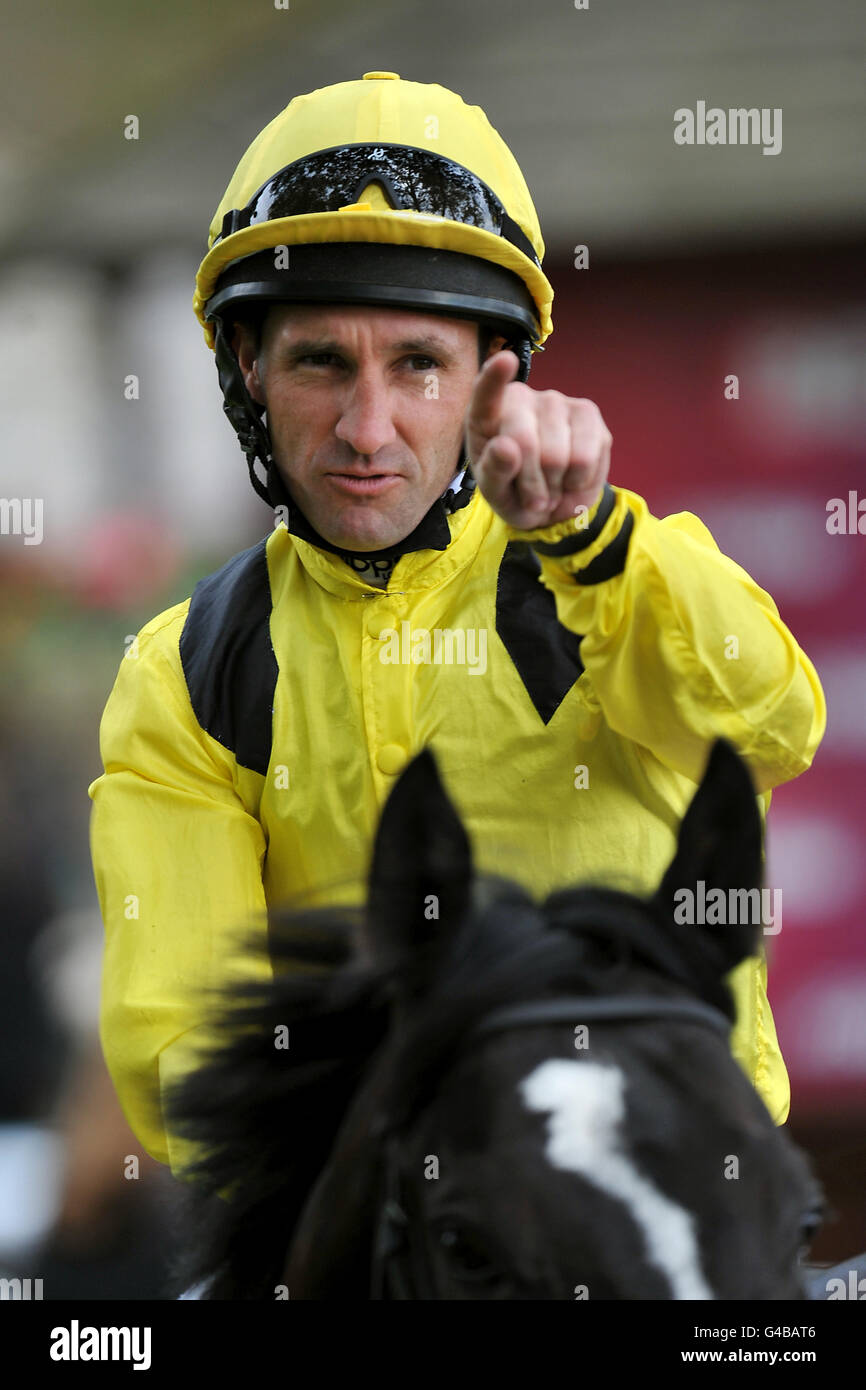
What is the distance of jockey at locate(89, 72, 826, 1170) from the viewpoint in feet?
3.62

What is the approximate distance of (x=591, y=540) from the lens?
889mm

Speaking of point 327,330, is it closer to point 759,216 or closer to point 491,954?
point 491,954

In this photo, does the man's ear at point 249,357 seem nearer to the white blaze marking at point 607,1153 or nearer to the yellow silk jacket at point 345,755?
the yellow silk jacket at point 345,755

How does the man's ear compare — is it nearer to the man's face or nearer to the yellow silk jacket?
the man's face

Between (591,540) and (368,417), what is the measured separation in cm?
30

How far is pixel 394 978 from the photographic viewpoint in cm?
72

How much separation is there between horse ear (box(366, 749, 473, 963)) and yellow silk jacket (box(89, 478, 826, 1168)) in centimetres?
32

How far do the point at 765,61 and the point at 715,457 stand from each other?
2.56 ft

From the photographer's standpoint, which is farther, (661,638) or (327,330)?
(327,330)

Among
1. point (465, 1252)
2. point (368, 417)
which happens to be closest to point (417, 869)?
point (465, 1252)

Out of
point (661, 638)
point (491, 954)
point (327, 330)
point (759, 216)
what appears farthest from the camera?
point (759, 216)

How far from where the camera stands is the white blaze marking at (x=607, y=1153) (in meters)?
0.61

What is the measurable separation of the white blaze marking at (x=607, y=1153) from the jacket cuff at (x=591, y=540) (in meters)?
0.38
